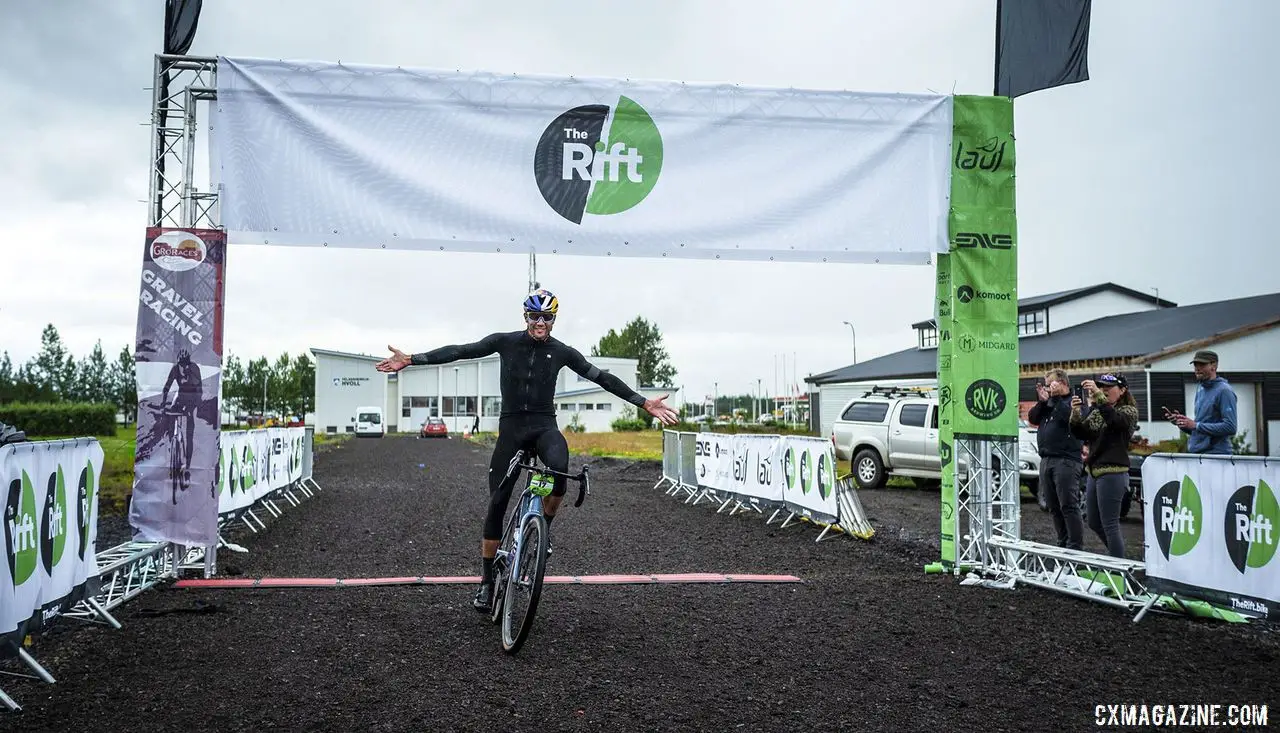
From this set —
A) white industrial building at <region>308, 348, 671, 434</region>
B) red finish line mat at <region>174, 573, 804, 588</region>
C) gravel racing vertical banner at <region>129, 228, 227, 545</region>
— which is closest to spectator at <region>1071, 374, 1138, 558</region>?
red finish line mat at <region>174, 573, 804, 588</region>

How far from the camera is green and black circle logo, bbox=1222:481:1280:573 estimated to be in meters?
6.14

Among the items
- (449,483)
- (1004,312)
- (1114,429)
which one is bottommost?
(449,483)

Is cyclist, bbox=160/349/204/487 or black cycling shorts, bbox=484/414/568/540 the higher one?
cyclist, bbox=160/349/204/487

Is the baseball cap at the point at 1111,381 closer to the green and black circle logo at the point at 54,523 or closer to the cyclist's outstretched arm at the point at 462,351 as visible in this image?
the cyclist's outstretched arm at the point at 462,351

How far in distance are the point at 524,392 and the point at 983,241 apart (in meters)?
5.10

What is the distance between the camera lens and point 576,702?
4633 millimetres

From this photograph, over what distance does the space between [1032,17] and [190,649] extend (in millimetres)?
8977

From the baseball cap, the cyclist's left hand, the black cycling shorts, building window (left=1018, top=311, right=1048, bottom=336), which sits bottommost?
the black cycling shorts

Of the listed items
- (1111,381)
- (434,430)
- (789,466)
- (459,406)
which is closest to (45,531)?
(1111,381)

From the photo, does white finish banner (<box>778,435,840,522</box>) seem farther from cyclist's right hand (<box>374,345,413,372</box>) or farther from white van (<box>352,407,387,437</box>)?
white van (<box>352,407,387,437</box>)

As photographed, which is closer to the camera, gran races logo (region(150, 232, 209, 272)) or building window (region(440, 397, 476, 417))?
gran races logo (region(150, 232, 209, 272))

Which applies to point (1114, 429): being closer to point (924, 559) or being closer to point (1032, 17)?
point (924, 559)

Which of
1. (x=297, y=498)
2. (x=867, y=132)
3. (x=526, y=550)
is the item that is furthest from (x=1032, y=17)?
(x=297, y=498)

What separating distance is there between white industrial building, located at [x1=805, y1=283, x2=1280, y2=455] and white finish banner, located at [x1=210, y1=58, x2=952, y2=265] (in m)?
16.2
